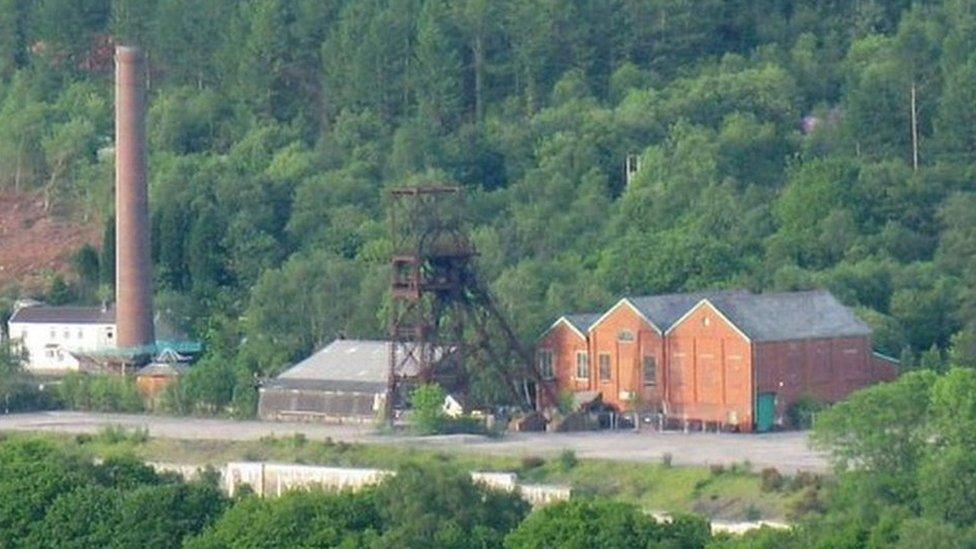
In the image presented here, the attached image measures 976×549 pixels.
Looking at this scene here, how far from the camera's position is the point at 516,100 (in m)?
96.8

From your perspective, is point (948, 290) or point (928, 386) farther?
point (948, 290)

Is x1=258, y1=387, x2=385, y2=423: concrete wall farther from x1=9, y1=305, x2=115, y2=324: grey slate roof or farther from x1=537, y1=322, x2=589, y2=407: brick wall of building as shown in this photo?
x1=9, y1=305, x2=115, y2=324: grey slate roof

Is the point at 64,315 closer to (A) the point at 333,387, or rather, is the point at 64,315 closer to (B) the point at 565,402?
(A) the point at 333,387

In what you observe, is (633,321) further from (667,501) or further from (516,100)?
(516,100)

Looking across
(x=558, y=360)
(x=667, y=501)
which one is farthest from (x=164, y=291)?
(x=667, y=501)

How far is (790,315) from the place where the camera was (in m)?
73.7

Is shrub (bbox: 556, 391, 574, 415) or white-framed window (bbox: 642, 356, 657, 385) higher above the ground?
white-framed window (bbox: 642, 356, 657, 385)

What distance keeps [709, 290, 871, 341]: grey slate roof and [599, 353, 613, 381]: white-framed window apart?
251 cm

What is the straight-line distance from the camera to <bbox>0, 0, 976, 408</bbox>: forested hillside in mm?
80688

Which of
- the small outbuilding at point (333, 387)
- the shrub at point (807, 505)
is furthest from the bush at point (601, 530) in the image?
the small outbuilding at point (333, 387)

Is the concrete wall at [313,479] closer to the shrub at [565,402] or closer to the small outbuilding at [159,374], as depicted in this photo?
the shrub at [565,402]

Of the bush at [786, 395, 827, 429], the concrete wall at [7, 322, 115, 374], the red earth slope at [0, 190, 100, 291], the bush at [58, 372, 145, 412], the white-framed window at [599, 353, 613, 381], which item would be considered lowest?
the bush at [786, 395, 827, 429]

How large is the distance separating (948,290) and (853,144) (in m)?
12.0

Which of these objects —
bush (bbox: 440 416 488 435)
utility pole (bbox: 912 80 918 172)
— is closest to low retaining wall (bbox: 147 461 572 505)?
bush (bbox: 440 416 488 435)
